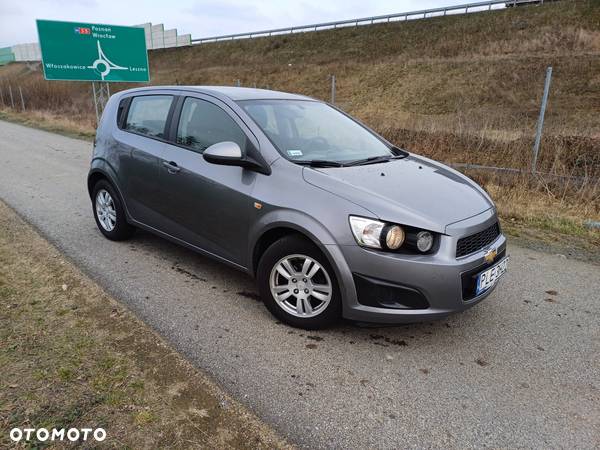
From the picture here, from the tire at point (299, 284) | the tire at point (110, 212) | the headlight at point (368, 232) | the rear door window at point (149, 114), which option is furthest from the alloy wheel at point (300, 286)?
the tire at point (110, 212)

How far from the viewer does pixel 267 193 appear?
3154 millimetres

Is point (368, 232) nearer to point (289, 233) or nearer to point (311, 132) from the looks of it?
point (289, 233)

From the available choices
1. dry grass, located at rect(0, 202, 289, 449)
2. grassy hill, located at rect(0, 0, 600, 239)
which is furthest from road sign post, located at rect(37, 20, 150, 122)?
dry grass, located at rect(0, 202, 289, 449)

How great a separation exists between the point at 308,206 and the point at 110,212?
114 inches

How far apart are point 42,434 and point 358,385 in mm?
1662

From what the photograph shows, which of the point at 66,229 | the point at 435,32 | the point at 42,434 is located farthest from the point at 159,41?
the point at 42,434

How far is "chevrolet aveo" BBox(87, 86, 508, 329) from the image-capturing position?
2.77 meters

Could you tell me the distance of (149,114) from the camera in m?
4.36

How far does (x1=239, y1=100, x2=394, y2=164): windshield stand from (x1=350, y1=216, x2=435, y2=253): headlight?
84 cm

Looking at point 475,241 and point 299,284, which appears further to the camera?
point 299,284

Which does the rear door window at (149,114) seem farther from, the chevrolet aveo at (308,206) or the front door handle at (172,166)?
the front door handle at (172,166)

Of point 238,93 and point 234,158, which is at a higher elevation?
point 238,93

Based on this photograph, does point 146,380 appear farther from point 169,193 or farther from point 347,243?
point 169,193

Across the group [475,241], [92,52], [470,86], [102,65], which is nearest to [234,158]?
[475,241]
